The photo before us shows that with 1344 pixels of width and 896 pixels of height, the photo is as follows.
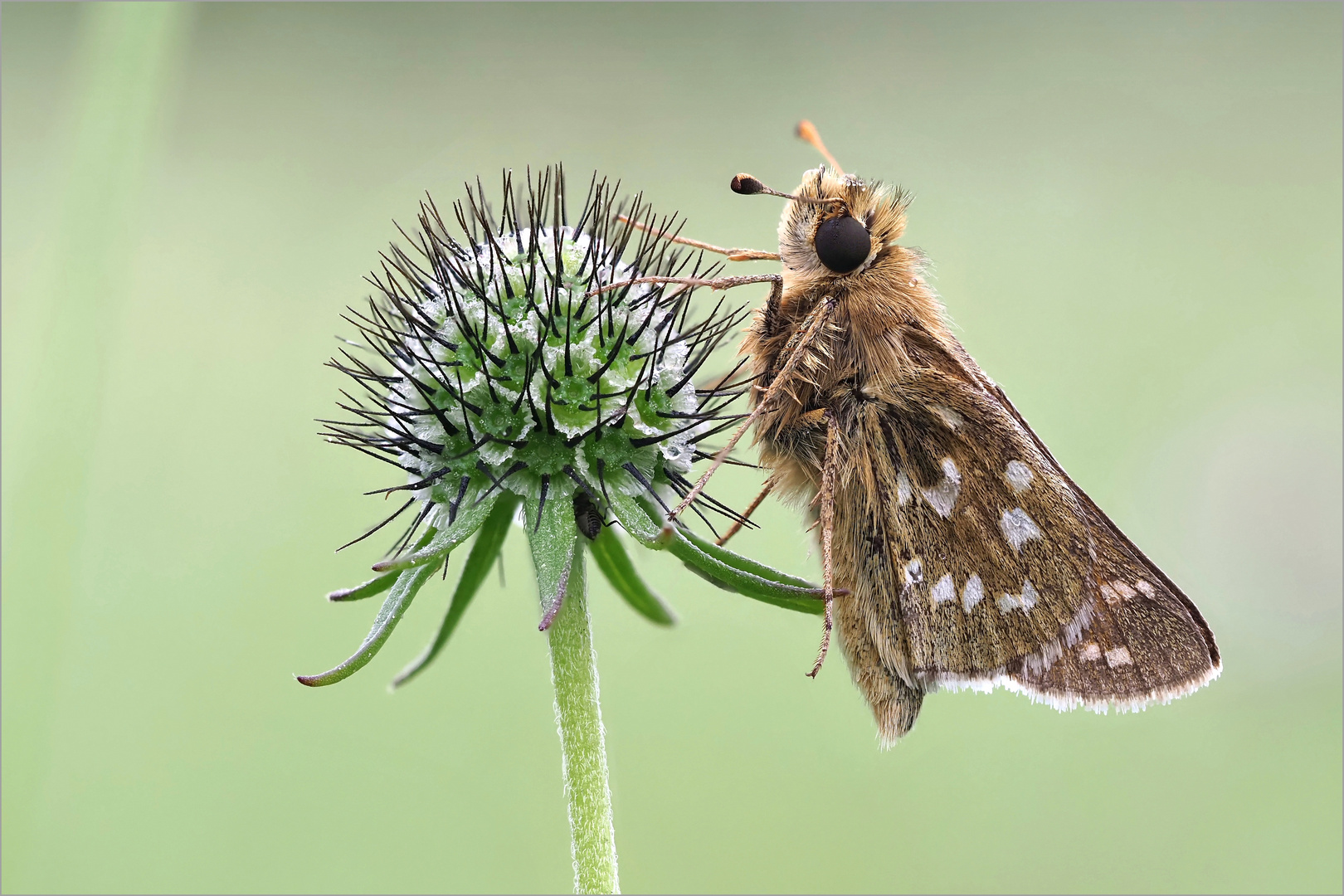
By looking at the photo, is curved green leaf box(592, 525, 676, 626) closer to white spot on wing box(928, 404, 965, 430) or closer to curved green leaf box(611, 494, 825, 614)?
curved green leaf box(611, 494, 825, 614)

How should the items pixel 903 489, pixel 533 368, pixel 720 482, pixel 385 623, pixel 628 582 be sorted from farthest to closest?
pixel 720 482
pixel 903 489
pixel 628 582
pixel 533 368
pixel 385 623

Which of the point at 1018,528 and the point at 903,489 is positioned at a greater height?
the point at 903,489

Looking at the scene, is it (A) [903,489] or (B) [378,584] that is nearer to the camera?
(B) [378,584]

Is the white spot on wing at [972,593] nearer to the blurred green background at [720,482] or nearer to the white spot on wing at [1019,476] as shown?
the white spot on wing at [1019,476]

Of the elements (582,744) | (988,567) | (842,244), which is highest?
(842,244)

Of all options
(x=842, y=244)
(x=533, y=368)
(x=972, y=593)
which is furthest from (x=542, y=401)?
→ (x=972, y=593)

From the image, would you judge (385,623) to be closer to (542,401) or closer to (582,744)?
(582,744)

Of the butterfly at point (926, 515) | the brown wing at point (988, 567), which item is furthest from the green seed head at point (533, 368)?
the brown wing at point (988, 567)

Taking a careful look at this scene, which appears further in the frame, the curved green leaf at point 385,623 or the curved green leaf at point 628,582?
the curved green leaf at point 628,582
